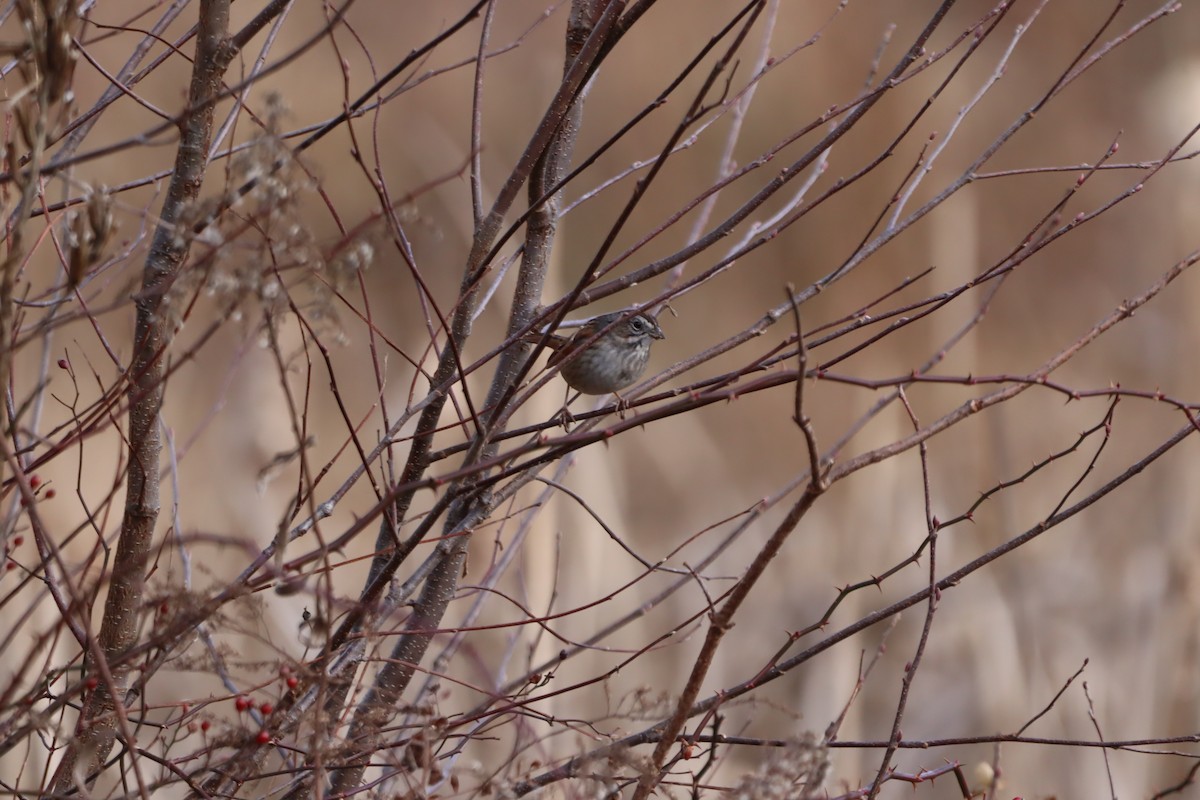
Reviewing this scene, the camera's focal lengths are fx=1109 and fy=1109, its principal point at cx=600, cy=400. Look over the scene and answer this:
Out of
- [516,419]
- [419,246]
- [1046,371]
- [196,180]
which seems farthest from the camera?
[419,246]

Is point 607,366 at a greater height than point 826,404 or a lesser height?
lesser

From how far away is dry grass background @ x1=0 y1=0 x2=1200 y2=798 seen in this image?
14.6 ft

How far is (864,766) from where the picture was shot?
4.98 meters

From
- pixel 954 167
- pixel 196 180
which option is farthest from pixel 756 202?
pixel 954 167

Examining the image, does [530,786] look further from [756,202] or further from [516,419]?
[516,419]

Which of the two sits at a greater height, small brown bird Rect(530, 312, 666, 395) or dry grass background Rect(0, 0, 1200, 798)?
dry grass background Rect(0, 0, 1200, 798)

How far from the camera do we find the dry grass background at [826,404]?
14.6 feet

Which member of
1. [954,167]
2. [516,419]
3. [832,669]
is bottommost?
[832,669]

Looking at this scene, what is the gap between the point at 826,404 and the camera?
28.2 ft

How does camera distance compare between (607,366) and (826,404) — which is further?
(826,404)

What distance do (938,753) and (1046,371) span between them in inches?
188

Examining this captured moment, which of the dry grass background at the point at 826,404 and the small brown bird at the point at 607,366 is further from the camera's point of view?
the dry grass background at the point at 826,404

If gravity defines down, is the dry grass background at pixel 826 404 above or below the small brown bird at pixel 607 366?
above

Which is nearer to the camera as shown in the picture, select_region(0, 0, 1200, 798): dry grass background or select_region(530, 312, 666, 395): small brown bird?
select_region(530, 312, 666, 395): small brown bird
